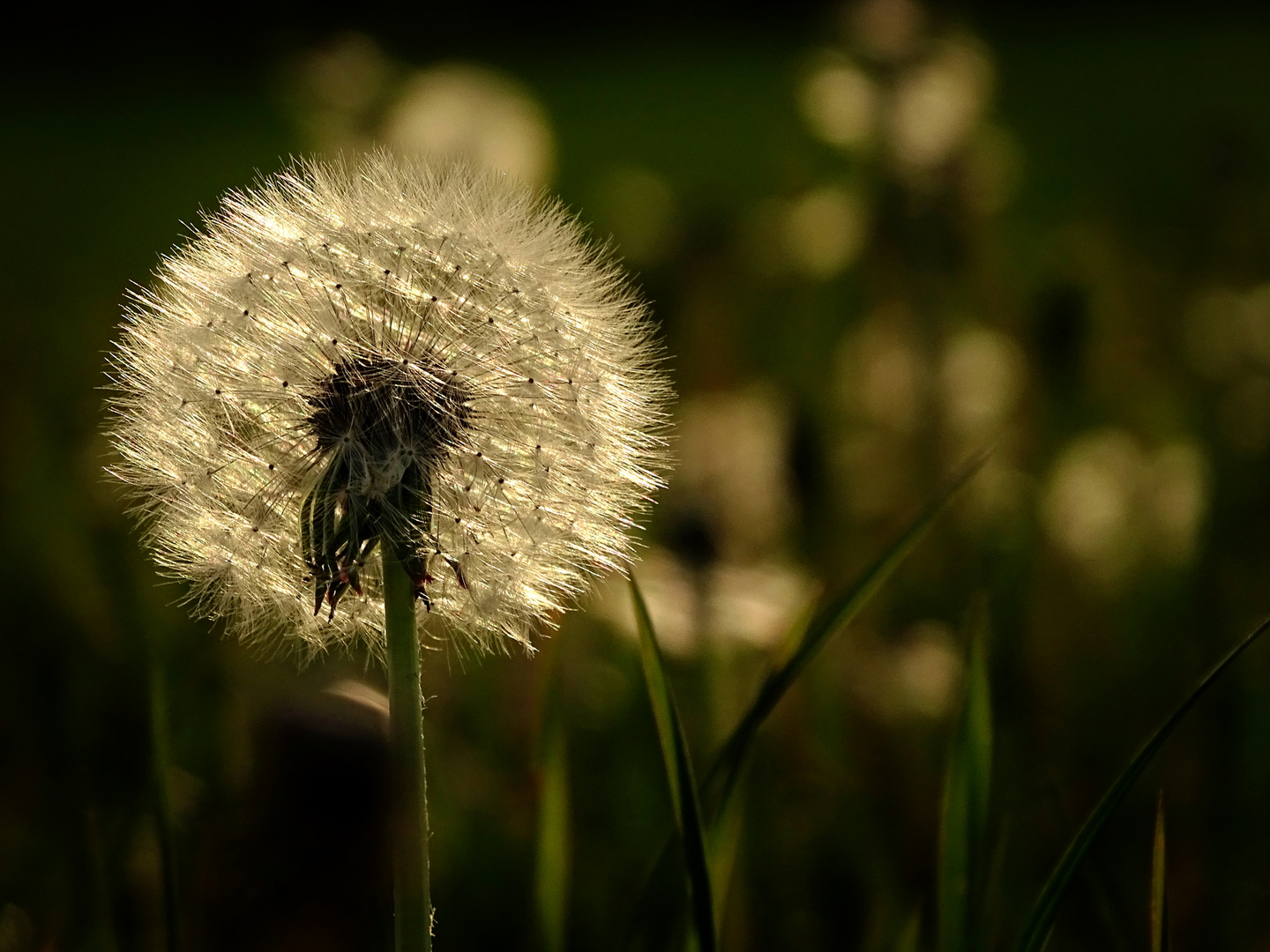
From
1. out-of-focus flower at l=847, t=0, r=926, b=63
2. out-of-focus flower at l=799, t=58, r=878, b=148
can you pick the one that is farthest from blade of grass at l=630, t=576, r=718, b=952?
out-of-focus flower at l=847, t=0, r=926, b=63

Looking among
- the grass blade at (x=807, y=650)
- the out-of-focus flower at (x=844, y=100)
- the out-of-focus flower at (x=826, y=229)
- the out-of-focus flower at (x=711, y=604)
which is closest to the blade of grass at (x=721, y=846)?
the grass blade at (x=807, y=650)

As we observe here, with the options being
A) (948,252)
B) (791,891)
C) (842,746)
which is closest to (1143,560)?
(948,252)

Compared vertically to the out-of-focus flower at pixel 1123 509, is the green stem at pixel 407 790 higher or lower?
lower

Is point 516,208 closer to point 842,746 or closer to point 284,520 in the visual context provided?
point 284,520

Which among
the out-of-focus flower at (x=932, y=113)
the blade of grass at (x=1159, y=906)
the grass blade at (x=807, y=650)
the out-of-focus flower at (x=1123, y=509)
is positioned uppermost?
the out-of-focus flower at (x=932, y=113)

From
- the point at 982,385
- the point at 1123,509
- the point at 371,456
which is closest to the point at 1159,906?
the point at 371,456

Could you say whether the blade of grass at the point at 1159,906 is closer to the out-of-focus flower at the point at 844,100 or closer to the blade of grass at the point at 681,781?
the blade of grass at the point at 681,781

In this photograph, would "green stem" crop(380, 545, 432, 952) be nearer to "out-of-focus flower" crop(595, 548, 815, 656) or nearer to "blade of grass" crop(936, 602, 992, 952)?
"blade of grass" crop(936, 602, 992, 952)
